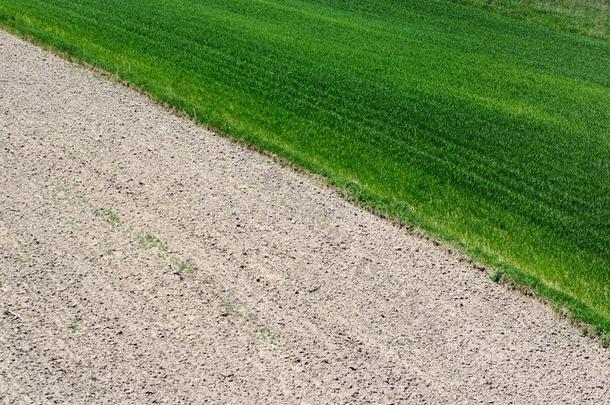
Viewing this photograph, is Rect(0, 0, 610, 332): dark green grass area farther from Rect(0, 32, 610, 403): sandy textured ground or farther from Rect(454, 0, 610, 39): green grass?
Rect(454, 0, 610, 39): green grass

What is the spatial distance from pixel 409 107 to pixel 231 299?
9237mm

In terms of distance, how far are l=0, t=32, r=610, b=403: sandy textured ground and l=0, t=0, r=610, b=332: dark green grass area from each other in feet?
3.13

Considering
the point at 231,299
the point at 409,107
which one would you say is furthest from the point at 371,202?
the point at 409,107

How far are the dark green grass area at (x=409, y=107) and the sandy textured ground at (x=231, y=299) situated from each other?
95cm

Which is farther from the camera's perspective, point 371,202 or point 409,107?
point 409,107

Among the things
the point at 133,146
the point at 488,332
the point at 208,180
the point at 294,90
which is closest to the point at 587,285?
the point at 488,332

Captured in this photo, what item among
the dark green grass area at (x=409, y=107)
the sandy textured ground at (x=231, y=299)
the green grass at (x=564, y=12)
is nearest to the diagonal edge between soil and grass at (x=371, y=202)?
the dark green grass area at (x=409, y=107)

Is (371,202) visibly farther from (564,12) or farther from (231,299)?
(564,12)

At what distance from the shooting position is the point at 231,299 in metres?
8.02

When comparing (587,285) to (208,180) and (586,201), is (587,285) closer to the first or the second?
(586,201)

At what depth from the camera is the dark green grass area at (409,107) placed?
35.3ft

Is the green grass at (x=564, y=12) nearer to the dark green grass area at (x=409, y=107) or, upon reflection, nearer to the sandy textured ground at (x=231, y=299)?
the dark green grass area at (x=409, y=107)

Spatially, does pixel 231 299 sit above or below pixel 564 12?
above

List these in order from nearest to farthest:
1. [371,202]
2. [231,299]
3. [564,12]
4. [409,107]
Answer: [231,299]
[371,202]
[409,107]
[564,12]
